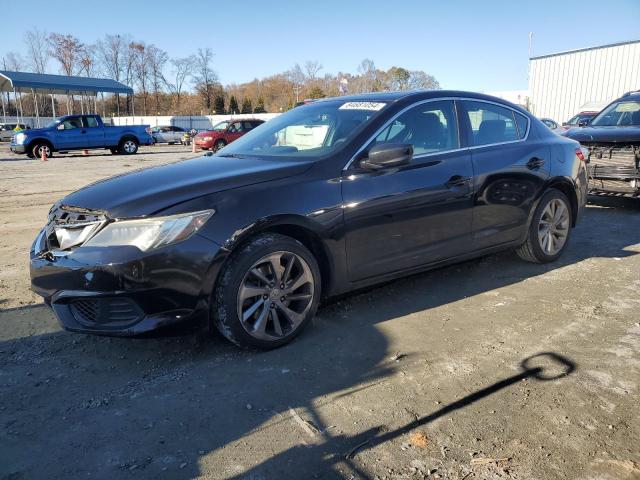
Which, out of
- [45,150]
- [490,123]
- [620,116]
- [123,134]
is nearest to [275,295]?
[490,123]

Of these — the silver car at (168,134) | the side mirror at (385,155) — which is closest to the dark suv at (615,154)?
the side mirror at (385,155)

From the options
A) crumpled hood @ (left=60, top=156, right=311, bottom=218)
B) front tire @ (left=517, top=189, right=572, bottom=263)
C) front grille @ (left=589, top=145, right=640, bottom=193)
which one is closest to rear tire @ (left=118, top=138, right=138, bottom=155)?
front grille @ (left=589, top=145, right=640, bottom=193)

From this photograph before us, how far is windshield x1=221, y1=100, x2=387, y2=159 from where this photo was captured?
3.92 metres

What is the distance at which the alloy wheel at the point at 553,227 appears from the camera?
17.2ft

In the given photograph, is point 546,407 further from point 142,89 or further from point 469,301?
point 142,89

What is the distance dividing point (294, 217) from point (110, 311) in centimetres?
122

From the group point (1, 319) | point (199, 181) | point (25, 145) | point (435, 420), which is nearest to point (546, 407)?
point (435, 420)

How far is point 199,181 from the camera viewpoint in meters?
3.34

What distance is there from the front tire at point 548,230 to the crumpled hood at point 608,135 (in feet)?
9.74

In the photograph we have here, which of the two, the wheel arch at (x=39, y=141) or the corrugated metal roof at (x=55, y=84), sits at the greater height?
the corrugated metal roof at (x=55, y=84)

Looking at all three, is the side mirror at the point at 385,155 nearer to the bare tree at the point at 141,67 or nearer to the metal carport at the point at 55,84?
the metal carport at the point at 55,84

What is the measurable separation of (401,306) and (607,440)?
1.94 meters

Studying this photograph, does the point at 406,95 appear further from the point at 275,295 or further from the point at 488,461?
the point at 488,461

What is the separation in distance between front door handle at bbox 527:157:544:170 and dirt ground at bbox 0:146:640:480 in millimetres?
1193
